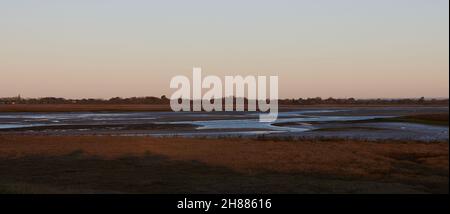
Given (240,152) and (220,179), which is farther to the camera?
(240,152)

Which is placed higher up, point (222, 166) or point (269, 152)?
point (269, 152)

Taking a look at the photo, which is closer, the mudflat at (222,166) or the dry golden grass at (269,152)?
the mudflat at (222,166)

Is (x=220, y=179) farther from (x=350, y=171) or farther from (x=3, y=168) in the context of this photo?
(x=3, y=168)

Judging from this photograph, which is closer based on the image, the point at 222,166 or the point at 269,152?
the point at 222,166

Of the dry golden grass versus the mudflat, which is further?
the dry golden grass

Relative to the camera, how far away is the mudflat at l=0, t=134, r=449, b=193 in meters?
17.9

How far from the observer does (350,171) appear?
21188 millimetres

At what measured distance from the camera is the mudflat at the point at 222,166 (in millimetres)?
17938

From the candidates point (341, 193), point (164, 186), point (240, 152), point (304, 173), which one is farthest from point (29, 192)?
point (240, 152)

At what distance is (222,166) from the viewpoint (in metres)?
22.9

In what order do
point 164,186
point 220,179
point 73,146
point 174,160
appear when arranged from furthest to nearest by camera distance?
point 73,146
point 174,160
point 220,179
point 164,186
